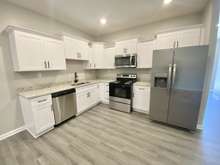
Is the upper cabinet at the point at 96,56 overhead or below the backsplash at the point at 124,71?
overhead

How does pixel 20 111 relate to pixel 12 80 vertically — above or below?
below

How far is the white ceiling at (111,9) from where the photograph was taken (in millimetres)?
2299

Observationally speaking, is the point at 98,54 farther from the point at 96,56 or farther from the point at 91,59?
the point at 91,59

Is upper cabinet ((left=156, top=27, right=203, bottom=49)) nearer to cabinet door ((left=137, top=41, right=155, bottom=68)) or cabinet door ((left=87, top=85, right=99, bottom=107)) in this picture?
cabinet door ((left=137, top=41, right=155, bottom=68))

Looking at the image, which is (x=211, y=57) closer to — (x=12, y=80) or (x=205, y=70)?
(x=205, y=70)

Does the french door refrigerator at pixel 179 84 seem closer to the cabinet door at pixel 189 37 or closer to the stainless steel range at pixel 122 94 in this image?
the cabinet door at pixel 189 37

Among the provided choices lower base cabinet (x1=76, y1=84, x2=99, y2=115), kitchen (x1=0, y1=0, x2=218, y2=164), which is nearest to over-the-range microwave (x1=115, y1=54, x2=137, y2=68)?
kitchen (x1=0, y1=0, x2=218, y2=164)

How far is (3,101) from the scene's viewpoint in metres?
2.23

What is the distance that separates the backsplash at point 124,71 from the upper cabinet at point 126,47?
0.70 meters

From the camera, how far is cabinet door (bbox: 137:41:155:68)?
10.6 ft

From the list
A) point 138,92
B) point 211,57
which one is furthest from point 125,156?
point 211,57

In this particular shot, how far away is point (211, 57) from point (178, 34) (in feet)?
3.04

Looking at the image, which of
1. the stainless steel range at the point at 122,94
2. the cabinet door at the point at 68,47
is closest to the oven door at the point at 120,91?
the stainless steel range at the point at 122,94

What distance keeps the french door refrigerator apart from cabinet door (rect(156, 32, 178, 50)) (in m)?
0.49
